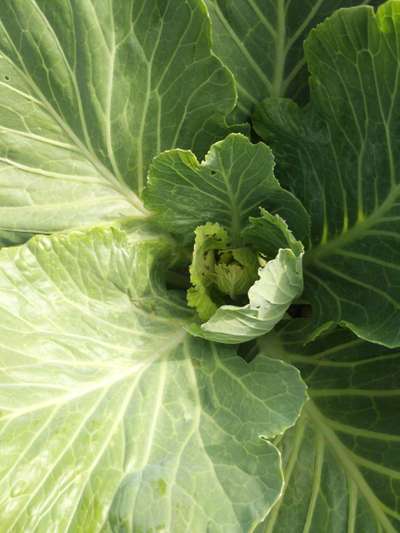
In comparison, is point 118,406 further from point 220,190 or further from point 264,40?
point 264,40

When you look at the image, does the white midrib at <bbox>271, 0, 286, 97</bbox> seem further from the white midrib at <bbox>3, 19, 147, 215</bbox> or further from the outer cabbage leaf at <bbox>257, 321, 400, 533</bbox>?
the outer cabbage leaf at <bbox>257, 321, 400, 533</bbox>

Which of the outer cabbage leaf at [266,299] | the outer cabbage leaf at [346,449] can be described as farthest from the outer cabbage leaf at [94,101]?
the outer cabbage leaf at [346,449]

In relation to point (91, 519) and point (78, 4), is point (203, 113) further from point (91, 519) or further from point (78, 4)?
point (91, 519)

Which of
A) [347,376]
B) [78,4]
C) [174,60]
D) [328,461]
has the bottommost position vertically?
[328,461]

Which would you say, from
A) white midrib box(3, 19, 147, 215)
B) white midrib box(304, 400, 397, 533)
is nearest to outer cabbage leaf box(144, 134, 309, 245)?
white midrib box(3, 19, 147, 215)

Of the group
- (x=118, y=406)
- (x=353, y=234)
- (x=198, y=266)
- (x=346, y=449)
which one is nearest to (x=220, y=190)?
(x=198, y=266)

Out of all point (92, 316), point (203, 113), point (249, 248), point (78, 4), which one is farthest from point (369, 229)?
point (78, 4)
